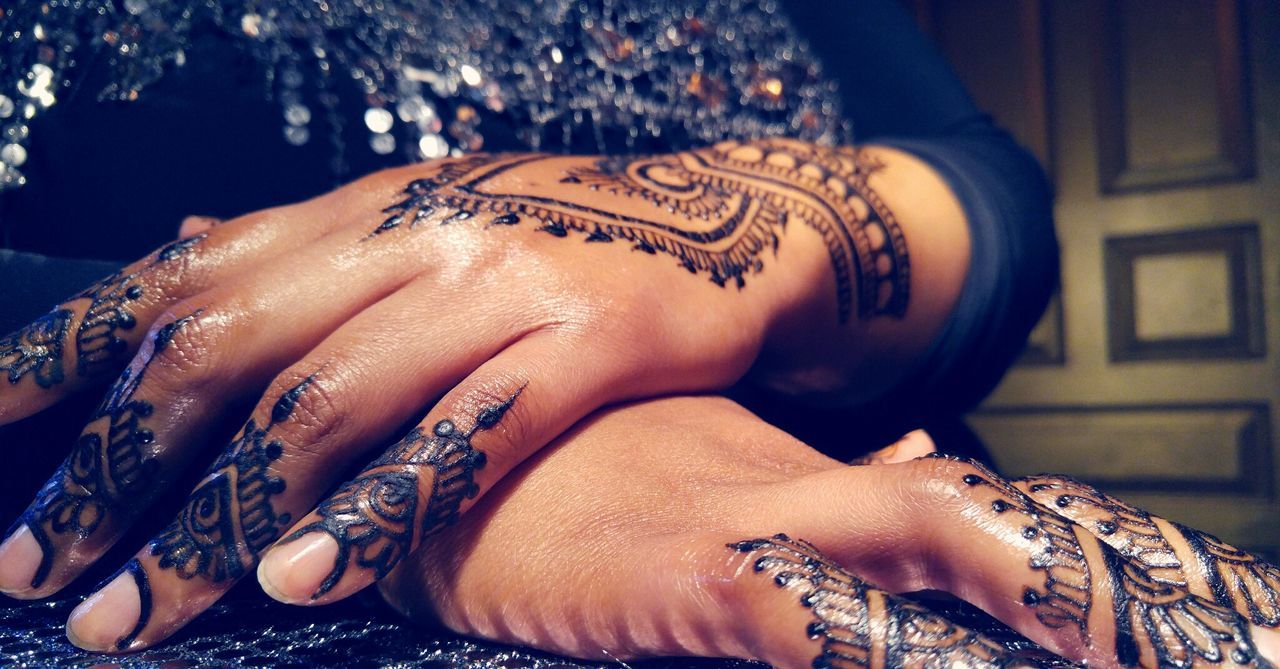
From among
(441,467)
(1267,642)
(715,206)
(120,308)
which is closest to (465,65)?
(715,206)

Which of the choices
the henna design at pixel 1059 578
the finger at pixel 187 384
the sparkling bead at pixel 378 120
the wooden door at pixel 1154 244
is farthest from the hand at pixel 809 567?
the wooden door at pixel 1154 244

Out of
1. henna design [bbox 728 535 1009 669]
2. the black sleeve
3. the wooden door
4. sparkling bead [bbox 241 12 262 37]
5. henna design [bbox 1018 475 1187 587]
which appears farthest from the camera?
the wooden door

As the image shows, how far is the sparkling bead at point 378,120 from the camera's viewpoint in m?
0.74

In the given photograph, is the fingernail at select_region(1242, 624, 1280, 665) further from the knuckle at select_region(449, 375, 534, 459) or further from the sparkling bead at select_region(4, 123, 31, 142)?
the sparkling bead at select_region(4, 123, 31, 142)

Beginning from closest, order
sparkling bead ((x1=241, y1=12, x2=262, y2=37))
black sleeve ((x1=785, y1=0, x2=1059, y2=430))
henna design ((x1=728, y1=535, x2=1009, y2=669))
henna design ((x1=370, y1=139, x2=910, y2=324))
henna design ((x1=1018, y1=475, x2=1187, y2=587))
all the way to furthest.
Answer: henna design ((x1=728, y1=535, x2=1009, y2=669)), henna design ((x1=1018, y1=475, x2=1187, y2=587)), henna design ((x1=370, y1=139, x2=910, y2=324)), sparkling bead ((x1=241, y1=12, x2=262, y2=37)), black sleeve ((x1=785, y1=0, x2=1059, y2=430))

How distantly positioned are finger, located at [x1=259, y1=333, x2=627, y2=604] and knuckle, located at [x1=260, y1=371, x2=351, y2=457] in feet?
0.14

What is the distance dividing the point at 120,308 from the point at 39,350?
0.05 m

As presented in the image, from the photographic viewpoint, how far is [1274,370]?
8.95 feet

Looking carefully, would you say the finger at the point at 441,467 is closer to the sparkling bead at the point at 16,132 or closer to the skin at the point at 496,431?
the skin at the point at 496,431

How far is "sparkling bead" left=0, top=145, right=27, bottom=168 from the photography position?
0.58 meters

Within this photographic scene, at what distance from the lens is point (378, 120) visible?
75 centimetres

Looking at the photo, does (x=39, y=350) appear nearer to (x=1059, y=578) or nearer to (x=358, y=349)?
(x=358, y=349)

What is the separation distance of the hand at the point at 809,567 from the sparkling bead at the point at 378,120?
0.43 meters

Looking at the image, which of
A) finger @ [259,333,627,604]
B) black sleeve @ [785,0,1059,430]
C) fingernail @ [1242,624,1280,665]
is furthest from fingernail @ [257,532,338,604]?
black sleeve @ [785,0,1059,430]
